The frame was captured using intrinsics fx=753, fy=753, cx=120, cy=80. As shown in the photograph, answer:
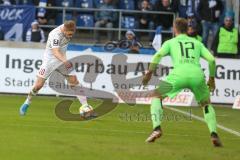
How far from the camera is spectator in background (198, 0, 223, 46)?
82.1 ft

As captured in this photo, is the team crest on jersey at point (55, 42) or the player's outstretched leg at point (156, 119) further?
the team crest on jersey at point (55, 42)

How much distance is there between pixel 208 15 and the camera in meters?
25.1

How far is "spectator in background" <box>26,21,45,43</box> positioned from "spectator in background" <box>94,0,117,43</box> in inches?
89.5

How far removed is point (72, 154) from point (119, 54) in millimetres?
10630

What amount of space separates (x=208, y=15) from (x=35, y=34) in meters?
5.78

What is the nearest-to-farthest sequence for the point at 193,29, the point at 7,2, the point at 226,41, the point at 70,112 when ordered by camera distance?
the point at 70,112 → the point at 193,29 → the point at 226,41 → the point at 7,2

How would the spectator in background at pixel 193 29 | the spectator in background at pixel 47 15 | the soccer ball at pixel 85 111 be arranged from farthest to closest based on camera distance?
the spectator in background at pixel 47 15
the spectator in background at pixel 193 29
the soccer ball at pixel 85 111

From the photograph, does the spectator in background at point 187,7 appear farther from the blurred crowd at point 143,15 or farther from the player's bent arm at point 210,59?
the player's bent arm at point 210,59

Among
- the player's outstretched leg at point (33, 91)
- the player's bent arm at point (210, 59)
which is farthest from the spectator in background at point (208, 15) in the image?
the player's bent arm at point (210, 59)

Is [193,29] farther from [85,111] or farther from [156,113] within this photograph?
[156,113]

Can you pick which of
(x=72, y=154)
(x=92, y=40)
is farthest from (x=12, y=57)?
(x=72, y=154)

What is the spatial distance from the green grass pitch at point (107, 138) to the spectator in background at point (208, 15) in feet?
23.6

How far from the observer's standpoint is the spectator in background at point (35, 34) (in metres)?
24.0

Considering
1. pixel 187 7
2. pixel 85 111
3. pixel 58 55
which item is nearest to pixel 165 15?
pixel 187 7
